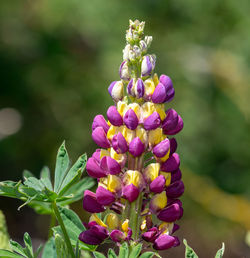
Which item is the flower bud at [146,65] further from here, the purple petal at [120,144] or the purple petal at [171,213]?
the purple petal at [171,213]

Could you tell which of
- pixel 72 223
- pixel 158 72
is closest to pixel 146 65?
pixel 72 223

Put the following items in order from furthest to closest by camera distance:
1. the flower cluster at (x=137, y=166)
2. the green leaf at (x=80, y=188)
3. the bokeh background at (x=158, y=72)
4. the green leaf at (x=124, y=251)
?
the bokeh background at (x=158, y=72) → the green leaf at (x=80, y=188) → the flower cluster at (x=137, y=166) → the green leaf at (x=124, y=251)

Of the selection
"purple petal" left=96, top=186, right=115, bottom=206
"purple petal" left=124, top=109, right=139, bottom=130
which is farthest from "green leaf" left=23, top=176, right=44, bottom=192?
"purple petal" left=124, top=109, right=139, bottom=130

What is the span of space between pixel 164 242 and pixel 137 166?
182mm

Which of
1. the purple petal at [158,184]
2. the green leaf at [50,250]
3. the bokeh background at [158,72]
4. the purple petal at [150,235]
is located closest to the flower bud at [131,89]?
the purple petal at [158,184]

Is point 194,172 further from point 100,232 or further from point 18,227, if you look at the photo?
point 100,232

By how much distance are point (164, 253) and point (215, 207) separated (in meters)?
0.66

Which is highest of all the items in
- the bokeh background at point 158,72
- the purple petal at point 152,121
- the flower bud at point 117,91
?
the flower bud at point 117,91

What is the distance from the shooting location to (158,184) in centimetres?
110

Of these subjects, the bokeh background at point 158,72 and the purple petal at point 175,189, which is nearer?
the purple petal at point 175,189

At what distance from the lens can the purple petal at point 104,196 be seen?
1.11 metres

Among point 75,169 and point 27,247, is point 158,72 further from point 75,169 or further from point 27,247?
point 27,247

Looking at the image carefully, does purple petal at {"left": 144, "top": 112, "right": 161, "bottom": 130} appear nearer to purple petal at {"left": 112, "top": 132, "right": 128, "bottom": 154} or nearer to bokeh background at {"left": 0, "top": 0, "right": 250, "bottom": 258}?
purple petal at {"left": 112, "top": 132, "right": 128, "bottom": 154}

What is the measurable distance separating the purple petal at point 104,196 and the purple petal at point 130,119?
0.15m
